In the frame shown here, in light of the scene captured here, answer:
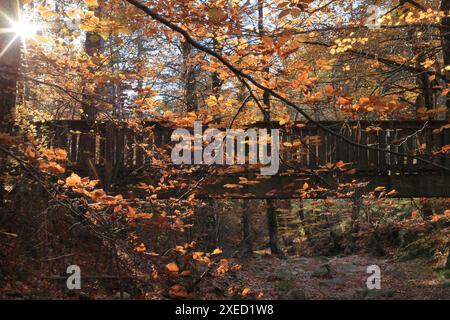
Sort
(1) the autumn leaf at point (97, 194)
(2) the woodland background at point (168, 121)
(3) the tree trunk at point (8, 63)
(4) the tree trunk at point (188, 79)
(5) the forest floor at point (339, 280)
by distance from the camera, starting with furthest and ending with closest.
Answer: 1. (4) the tree trunk at point (188, 79)
2. (5) the forest floor at point (339, 280)
3. (3) the tree trunk at point (8, 63)
4. (2) the woodland background at point (168, 121)
5. (1) the autumn leaf at point (97, 194)

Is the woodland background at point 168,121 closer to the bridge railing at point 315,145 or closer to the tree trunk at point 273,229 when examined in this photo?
the bridge railing at point 315,145

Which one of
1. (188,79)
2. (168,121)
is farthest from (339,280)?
(188,79)

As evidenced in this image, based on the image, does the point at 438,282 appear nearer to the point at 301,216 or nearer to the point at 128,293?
the point at 128,293

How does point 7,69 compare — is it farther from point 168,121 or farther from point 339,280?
point 339,280

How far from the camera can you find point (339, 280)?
32.9ft

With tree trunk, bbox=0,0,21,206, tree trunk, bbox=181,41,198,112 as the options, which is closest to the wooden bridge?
tree trunk, bbox=0,0,21,206

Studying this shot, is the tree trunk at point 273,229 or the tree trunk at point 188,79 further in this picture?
the tree trunk at point 273,229

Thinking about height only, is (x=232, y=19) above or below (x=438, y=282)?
above

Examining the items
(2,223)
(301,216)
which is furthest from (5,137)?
(301,216)

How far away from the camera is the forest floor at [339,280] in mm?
7996

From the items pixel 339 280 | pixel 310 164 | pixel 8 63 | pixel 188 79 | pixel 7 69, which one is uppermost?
pixel 188 79

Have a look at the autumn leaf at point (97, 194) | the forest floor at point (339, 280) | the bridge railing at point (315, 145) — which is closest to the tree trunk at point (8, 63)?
the autumn leaf at point (97, 194)
